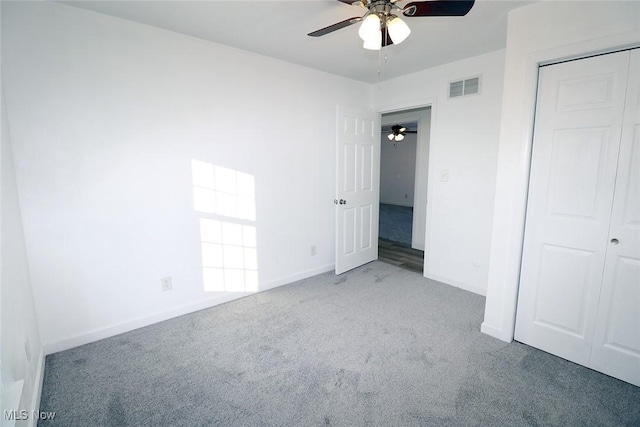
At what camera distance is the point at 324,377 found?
2098mm

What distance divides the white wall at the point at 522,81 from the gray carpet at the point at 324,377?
1.66 ft

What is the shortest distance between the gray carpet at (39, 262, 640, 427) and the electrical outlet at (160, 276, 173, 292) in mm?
301

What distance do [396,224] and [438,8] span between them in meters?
5.77

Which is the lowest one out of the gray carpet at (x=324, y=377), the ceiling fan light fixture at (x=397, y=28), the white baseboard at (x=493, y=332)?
the gray carpet at (x=324, y=377)

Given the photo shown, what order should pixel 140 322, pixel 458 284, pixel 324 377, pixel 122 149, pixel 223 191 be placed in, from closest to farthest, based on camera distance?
1. pixel 324 377
2. pixel 122 149
3. pixel 140 322
4. pixel 223 191
5. pixel 458 284

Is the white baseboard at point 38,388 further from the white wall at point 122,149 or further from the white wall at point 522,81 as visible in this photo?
the white wall at point 522,81

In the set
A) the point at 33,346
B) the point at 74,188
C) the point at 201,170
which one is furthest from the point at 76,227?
the point at 201,170

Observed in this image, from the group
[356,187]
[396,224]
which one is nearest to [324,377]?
[356,187]

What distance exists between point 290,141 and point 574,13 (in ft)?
8.43

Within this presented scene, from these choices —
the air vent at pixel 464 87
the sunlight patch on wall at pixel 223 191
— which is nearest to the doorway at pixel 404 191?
the air vent at pixel 464 87

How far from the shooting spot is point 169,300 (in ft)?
9.45

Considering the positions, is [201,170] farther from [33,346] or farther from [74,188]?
[33,346]

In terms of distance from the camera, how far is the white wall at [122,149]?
2193 millimetres

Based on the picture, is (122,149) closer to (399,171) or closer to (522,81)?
(522,81)
